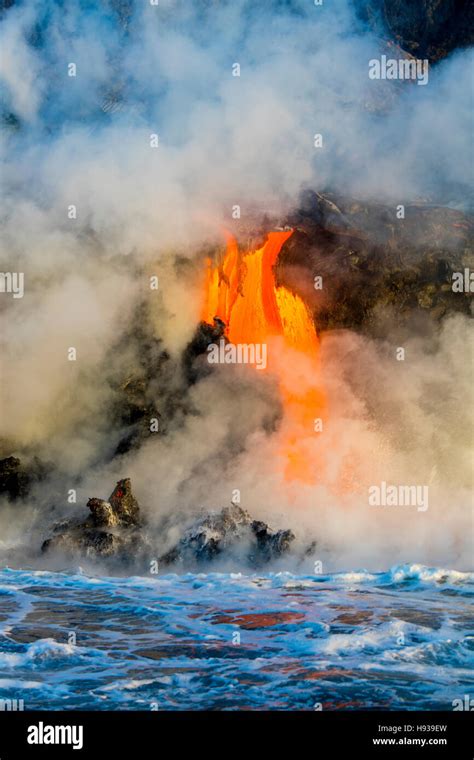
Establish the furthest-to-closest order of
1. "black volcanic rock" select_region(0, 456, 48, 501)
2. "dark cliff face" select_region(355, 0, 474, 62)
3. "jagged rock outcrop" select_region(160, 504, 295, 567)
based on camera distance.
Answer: "dark cliff face" select_region(355, 0, 474, 62)
"black volcanic rock" select_region(0, 456, 48, 501)
"jagged rock outcrop" select_region(160, 504, 295, 567)

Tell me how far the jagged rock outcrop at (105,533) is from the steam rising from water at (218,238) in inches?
69.2

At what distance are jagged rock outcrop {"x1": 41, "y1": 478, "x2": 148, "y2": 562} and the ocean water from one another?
83.9 inches

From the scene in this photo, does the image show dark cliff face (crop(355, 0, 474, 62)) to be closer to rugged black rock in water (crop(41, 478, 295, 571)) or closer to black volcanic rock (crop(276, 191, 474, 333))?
black volcanic rock (crop(276, 191, 474, 333))

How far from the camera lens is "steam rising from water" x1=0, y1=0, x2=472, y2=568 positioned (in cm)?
3144

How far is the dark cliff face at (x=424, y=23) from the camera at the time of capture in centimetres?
3659

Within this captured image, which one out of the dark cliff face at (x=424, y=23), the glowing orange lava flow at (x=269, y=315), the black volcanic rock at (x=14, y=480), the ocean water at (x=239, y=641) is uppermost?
the dark cliff face at (x=424, y=23)

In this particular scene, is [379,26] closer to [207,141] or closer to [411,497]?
[207,141]

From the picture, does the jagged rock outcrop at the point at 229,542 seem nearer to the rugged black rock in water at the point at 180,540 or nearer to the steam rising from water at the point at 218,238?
the rugged black rock in water at the point at 180,540

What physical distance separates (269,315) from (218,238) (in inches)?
135

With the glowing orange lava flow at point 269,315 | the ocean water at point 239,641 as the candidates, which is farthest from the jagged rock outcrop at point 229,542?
the glowing orange lava flow at point 269,315

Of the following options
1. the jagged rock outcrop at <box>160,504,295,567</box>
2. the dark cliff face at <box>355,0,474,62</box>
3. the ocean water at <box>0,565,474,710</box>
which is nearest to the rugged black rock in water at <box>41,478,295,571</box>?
the jagged rock outcrop at <box>160,504,295,567</box>

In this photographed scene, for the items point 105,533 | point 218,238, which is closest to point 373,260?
point 218,238

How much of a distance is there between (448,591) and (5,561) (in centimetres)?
1276
